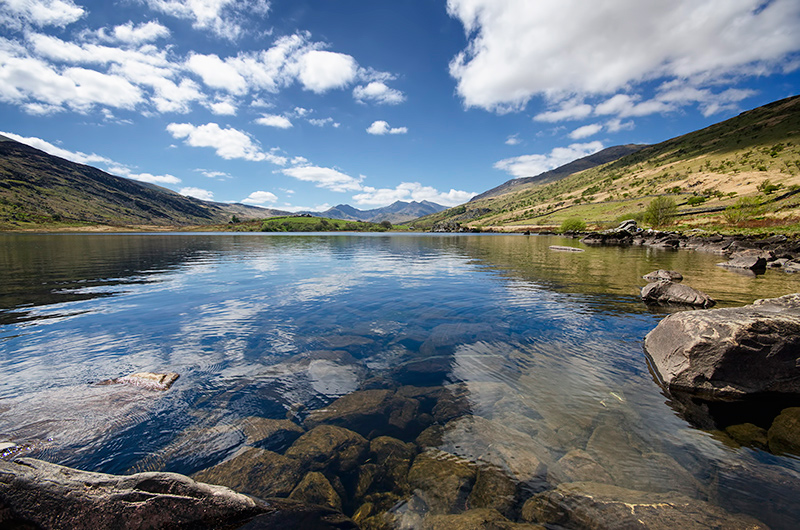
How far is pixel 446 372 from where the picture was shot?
458 inches

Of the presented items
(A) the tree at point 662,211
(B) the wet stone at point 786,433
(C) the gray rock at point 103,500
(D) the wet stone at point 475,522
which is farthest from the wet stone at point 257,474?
(A) the tree at point 662,211

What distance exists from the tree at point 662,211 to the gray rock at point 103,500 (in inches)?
5199

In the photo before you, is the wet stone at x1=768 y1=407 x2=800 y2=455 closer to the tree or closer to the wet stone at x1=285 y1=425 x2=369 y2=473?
the wet stone at x1=285 y1=425 x2=369 y2=473

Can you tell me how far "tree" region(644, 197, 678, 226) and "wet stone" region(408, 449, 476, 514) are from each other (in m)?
128

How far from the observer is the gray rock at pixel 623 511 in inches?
207

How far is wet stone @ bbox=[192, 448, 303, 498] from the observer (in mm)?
6402

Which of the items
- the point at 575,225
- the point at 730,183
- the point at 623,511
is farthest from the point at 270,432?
the point at 730,183

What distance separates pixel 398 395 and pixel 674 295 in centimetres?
2055

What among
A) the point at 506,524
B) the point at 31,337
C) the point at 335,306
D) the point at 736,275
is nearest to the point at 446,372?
the point at 506,524

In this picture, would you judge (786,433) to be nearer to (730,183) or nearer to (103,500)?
(103,500)

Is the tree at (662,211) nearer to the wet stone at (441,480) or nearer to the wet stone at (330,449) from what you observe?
the wet stone at (441,480)

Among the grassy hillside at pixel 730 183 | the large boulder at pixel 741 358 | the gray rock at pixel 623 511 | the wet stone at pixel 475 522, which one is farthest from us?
the grassy hillside at pixel 730 183

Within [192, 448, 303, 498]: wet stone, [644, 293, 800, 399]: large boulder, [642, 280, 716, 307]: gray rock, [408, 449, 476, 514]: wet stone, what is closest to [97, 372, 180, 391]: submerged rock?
[192, 448, 303, 498]: wet stone

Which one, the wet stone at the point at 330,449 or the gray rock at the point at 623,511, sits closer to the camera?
the gray rock at the point at 623,511
